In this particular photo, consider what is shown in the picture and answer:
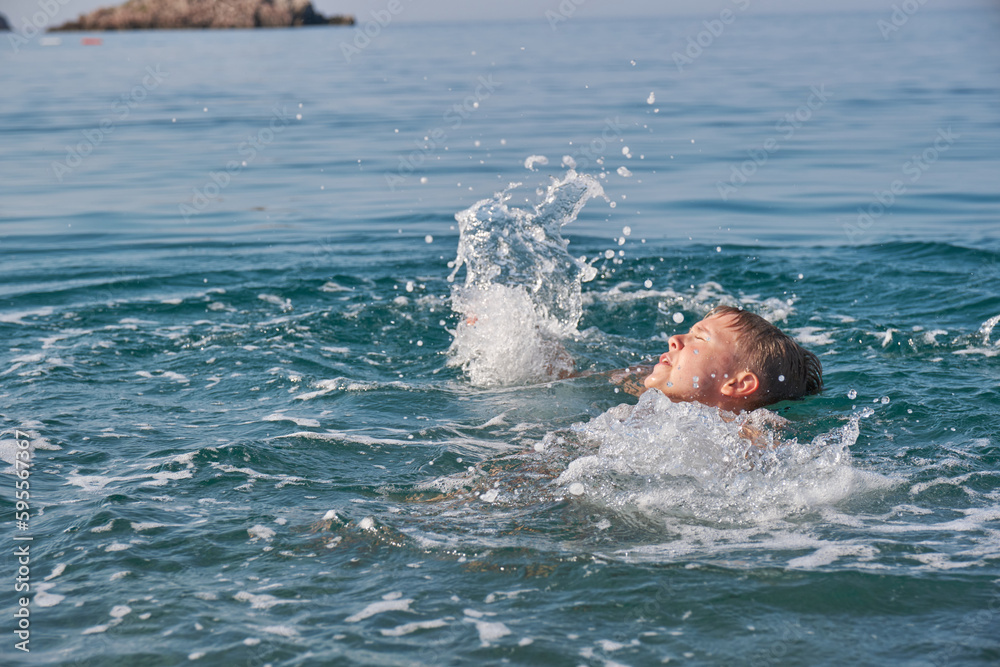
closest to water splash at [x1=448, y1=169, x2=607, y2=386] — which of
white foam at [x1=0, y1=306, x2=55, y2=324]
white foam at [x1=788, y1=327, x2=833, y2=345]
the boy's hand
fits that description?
the boy's hand

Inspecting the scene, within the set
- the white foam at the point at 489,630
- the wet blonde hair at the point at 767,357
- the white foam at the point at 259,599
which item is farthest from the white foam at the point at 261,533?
the wet blonde hair at the point at 767,357

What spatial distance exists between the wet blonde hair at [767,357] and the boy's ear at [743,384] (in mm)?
37

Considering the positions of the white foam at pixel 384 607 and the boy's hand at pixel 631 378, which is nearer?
the white foam at pixel 384 607

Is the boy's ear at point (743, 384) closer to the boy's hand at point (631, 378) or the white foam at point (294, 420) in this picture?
the boy's hand at point (631, 378)

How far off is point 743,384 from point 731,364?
136mm

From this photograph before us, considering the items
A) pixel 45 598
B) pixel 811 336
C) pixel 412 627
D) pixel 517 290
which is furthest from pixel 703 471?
pixel 811 336

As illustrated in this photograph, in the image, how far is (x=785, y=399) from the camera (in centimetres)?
595

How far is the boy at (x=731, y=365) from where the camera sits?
5.73 metres

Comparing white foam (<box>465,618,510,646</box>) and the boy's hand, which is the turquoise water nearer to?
white foam (<box>465,618,510,646</box>)

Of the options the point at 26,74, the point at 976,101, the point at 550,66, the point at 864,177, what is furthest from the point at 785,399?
the point at 26,74

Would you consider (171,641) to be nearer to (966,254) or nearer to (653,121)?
(966,254)

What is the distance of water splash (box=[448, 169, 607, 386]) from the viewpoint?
690cm

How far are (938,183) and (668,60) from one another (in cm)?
2638

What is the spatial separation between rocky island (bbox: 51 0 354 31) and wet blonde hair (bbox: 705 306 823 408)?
13938 cm
